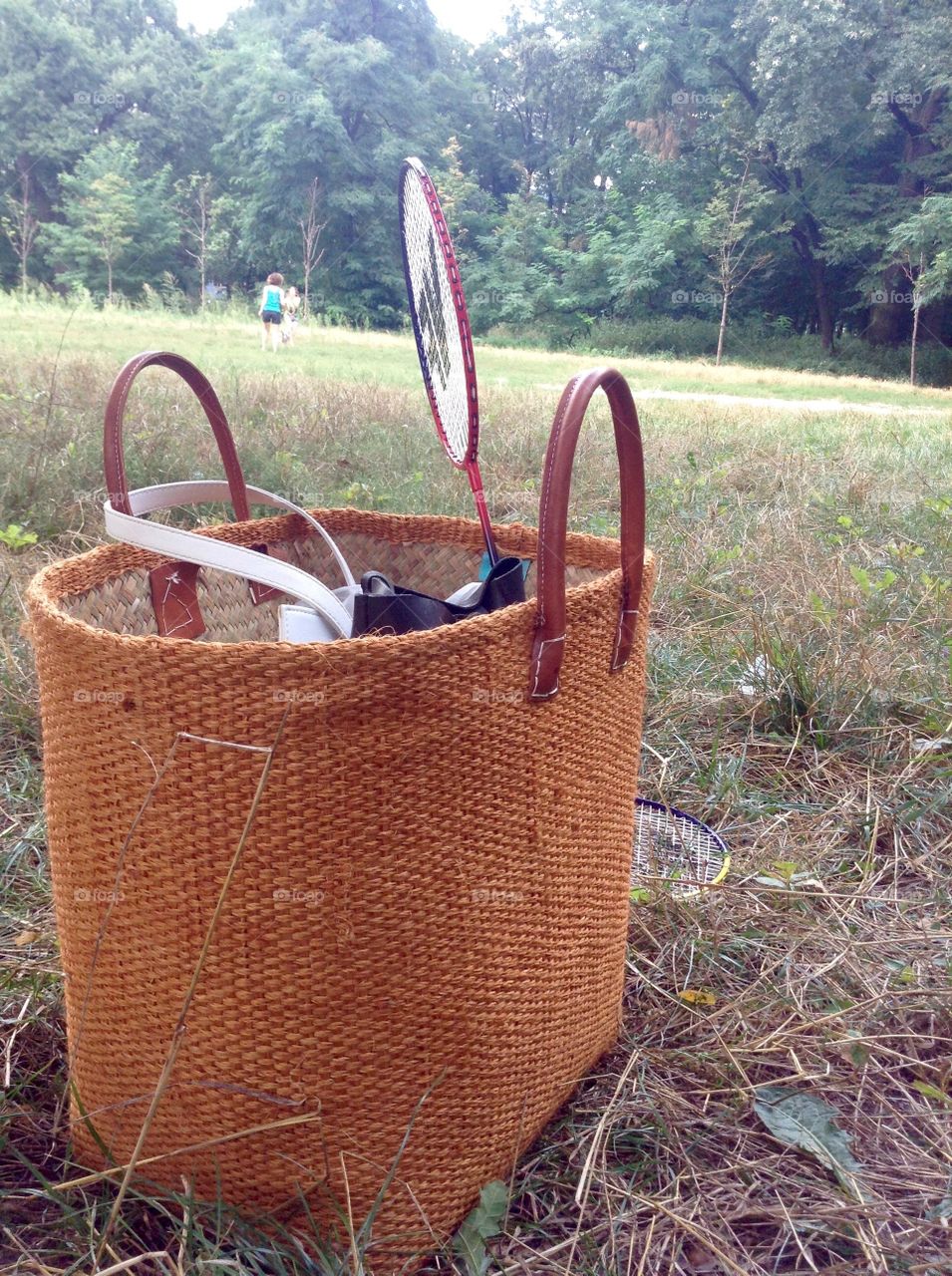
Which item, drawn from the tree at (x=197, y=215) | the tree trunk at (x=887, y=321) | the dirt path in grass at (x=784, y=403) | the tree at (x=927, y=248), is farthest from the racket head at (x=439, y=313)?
the tree trunk at (x=887, y=321)

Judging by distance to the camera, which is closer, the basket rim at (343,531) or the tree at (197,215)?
the basket rim at (343,531)

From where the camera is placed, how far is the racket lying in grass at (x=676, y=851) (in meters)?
1.12

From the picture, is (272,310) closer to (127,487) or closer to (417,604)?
(127,487)

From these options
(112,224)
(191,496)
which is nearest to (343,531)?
(191,496)

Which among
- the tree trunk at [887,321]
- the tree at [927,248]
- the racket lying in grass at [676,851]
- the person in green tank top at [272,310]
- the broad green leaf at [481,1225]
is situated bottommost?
the broad green leaf at [481,1225]

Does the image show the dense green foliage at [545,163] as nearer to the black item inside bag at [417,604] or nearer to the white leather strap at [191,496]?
the white leather strap at [191,496]

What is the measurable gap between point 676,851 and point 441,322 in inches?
28.9

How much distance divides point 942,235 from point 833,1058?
16.7m

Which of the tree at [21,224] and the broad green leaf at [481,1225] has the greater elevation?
the tree at [21,224]

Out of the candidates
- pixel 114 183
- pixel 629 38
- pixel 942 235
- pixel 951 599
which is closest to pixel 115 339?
pixel 951 599

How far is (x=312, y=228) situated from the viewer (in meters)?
15.2

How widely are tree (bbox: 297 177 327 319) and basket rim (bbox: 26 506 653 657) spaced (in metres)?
15.3

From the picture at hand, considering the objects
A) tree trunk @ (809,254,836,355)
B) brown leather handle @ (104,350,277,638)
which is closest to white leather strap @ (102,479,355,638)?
brown leather handle @ (104,350,277,638)

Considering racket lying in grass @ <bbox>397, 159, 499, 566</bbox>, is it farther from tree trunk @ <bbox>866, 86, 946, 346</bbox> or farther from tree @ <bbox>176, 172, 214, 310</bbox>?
tree trunk @ <bbox>866, 86, 946, 346</bbox>
